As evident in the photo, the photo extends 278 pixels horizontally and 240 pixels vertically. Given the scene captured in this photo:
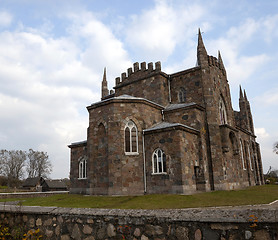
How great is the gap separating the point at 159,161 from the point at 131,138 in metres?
3.02

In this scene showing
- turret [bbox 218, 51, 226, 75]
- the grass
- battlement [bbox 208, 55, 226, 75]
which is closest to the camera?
the grass

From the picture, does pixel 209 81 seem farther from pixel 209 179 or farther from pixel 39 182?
pixel 39 182

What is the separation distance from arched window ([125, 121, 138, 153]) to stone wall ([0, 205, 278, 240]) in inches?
526

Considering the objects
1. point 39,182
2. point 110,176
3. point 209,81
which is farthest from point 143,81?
point 39,182

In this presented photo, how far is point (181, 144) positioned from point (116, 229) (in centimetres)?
1403

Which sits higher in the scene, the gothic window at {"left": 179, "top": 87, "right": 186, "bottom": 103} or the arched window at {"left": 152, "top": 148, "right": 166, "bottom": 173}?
the gothic window at {"left": 179, "top": 87, "right": 186, "bottom": 103}

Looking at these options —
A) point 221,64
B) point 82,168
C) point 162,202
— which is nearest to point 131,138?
point 162,202

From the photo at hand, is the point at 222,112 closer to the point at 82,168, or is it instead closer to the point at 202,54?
the point at 202,54

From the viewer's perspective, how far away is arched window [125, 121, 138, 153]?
19406 millimetres

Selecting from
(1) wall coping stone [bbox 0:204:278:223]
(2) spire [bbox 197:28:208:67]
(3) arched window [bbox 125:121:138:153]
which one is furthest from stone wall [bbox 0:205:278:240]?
(2) spire [bbox 197:28:208:67]

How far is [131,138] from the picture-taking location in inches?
774

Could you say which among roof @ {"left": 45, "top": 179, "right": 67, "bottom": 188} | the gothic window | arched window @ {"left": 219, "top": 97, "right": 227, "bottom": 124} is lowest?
roof @ {"left": 45, "top": 179, "right": 67, "bottom": 188}

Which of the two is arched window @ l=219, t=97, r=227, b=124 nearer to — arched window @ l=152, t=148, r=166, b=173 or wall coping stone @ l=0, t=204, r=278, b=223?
arched window @ l=152, t=148, r=166, b=173

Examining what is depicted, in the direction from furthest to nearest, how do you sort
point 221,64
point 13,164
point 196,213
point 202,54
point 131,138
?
point 13,164
point 221,64
point 202,54
point 131,138
point 196,213
